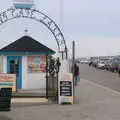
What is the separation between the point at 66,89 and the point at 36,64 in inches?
360

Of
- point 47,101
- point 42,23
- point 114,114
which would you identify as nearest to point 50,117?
point 114,114

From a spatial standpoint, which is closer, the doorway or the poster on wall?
the doorway

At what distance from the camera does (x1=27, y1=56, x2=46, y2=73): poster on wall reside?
29719 mm

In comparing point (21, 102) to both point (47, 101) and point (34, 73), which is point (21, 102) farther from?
point (34, 73)

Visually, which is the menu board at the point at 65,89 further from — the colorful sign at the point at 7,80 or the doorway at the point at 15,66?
the doorway at the point at 15,66

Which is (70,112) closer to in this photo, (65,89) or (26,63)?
(65,89)

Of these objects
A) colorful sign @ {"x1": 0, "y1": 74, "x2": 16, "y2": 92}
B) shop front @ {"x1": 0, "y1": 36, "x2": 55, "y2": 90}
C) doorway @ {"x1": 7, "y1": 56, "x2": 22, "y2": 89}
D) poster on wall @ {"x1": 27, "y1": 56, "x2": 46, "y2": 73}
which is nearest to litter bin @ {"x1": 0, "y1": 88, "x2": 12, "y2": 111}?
colorful sign @ {"x1": 0, "y1": 74, "x2": 16, "y2": 92}

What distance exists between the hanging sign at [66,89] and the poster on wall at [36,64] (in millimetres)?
8889

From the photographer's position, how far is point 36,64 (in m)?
29.7

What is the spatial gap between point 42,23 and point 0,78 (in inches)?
228

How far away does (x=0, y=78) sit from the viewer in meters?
24.4

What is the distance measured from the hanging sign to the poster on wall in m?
8.89

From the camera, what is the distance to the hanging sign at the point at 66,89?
67.5 feet

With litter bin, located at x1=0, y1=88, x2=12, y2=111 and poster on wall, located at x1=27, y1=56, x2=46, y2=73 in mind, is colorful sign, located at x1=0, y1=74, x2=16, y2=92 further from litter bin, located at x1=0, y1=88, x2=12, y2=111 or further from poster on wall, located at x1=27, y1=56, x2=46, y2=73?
litter bin, located at x1=0, y1=88, x2=12, y2=111
